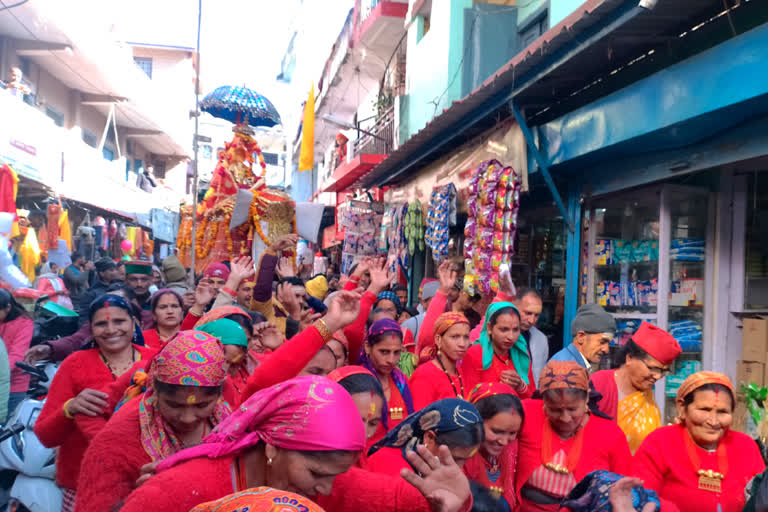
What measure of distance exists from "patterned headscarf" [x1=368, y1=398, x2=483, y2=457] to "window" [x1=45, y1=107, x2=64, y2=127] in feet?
47.7

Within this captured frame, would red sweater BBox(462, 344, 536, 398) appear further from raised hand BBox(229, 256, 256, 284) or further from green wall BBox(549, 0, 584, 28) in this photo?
green wall BBox(549, 0, 584, 28)

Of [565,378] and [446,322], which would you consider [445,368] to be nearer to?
[446,322]

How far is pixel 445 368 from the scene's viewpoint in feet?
11.4

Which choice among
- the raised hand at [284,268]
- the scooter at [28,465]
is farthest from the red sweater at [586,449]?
the scooter at [28,465]

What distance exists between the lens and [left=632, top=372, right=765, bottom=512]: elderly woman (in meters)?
2.51

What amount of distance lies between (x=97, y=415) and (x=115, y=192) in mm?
13623

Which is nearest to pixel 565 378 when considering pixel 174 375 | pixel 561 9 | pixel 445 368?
pixel 445 368

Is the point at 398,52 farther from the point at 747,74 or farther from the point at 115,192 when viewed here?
the point at 747,74

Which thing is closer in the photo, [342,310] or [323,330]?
[323,330]

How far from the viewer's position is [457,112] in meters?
6.12

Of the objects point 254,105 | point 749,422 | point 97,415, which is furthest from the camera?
point 254,105

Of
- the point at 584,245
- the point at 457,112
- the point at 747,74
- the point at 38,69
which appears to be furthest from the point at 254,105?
the point at 38,69

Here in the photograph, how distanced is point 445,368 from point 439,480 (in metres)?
1.78

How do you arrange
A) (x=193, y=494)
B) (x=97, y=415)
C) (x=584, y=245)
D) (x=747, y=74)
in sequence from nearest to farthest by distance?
(x=193, y=494) → (x=97, y=415) → (x=747, y=74) → (x=584, y=245)
